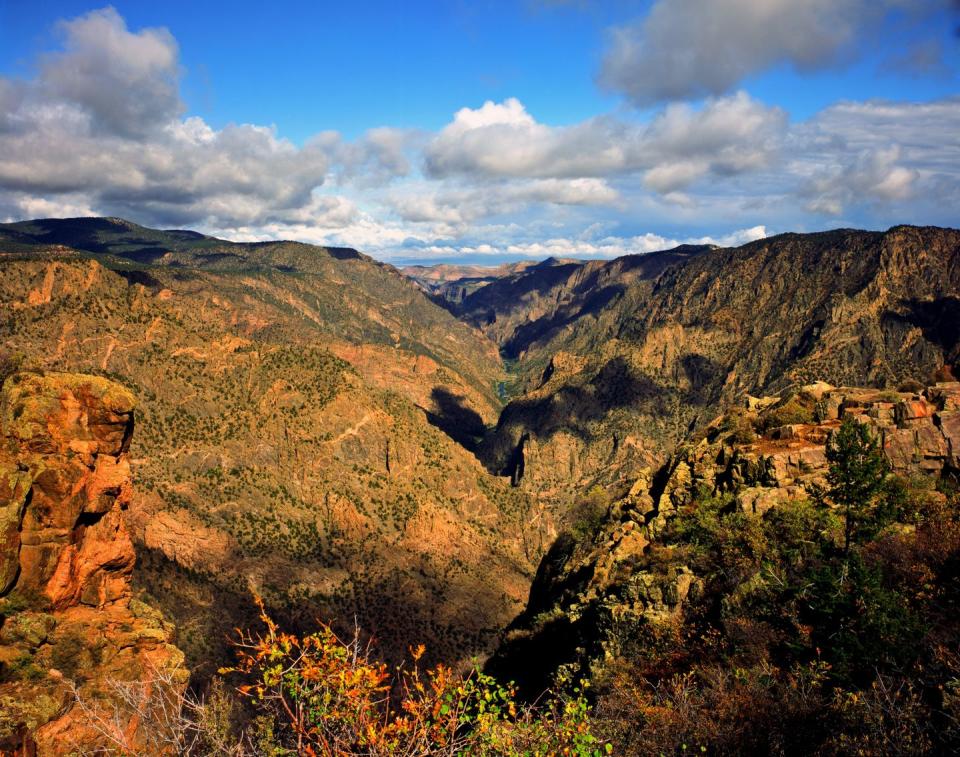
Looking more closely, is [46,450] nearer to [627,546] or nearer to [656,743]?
Answer: [656,743]

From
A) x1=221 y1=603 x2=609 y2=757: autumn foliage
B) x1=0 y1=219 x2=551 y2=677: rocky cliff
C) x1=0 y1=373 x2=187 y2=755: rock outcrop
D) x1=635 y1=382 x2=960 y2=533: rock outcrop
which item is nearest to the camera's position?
x1=221 y1=603 x2=609 y2=757: autumn foliage

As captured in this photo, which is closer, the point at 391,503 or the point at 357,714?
the point at 357,714

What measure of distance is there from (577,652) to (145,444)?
93235 millimetres

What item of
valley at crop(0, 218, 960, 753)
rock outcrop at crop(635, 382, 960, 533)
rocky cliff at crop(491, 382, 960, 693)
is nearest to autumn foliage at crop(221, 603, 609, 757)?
valley at crop(0, 218, 960, 753)

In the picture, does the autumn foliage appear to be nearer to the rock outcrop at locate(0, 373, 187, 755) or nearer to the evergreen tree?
the rock outcrop at locate(0, 373, 187, 755)

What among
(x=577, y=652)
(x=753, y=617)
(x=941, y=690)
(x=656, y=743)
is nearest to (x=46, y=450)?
(x=577, y=652)

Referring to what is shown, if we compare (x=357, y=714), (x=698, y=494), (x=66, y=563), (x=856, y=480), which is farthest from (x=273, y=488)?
(x=357, y=714)

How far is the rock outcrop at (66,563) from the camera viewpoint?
24.0m

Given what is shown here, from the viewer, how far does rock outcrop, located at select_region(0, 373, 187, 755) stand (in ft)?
78.6

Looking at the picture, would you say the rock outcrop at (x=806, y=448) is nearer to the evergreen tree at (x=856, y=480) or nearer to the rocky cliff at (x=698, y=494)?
the rocky cliff at (x=698, y=494)

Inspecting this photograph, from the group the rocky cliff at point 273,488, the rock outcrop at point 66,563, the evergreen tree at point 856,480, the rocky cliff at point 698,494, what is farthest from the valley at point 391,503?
the evergreen tree at point 856,480

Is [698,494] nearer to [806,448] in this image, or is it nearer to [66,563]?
[806,448]

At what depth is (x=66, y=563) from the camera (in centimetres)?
2984

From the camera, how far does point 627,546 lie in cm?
4144
